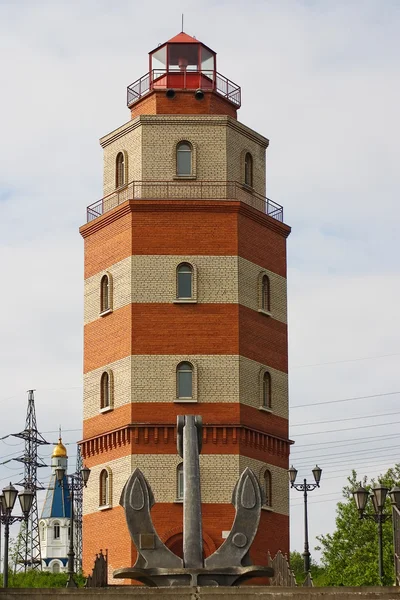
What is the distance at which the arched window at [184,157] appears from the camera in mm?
48094

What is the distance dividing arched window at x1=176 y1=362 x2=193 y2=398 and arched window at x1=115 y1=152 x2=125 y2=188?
7.39 metres

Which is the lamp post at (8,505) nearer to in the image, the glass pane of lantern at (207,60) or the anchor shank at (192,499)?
the anchor shank at (192,499)

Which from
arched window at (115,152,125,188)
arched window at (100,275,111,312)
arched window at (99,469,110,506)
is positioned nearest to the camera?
arched window at (99,469,110,506)

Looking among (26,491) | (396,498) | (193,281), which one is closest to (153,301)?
(193,281)

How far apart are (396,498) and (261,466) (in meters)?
14.1

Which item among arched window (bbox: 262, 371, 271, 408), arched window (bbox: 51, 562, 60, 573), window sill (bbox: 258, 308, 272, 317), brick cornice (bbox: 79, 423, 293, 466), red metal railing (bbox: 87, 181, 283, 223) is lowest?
arched window (bbox: 51, 562, 60, 573)

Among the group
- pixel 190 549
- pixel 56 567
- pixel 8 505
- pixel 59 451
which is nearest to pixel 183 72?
pixel 8 505

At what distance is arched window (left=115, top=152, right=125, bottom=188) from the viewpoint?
49.2 m

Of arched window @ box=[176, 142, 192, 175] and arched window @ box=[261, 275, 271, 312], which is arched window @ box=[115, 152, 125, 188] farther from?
arched window @ box=[261, 275, 271, 312]

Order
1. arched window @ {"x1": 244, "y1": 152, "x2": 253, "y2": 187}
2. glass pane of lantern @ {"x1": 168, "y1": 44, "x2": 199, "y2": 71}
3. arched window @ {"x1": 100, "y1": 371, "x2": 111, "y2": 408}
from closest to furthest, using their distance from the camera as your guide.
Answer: arched window @ {"x1": 100, "y1": 371, "x2": 111, "y2": 408}, arched window @ {"x1": 244, "y1": 152, "x2": 253, "y2": 187}, glass pane of lantern @ {"x1": 168, "y1": 44, "x2": 199, "y2": 71}

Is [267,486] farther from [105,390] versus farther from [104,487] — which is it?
[105,390]

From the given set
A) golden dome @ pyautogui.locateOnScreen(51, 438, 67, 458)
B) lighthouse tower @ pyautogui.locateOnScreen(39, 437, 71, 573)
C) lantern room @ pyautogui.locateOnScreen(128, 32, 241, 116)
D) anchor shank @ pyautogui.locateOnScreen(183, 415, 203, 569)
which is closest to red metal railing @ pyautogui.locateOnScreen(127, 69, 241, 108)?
lantern room @ pyautogui.locateOnScreen(128, 32, 241, 116)

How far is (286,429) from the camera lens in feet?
159

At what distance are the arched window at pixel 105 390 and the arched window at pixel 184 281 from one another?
3.76 metres
